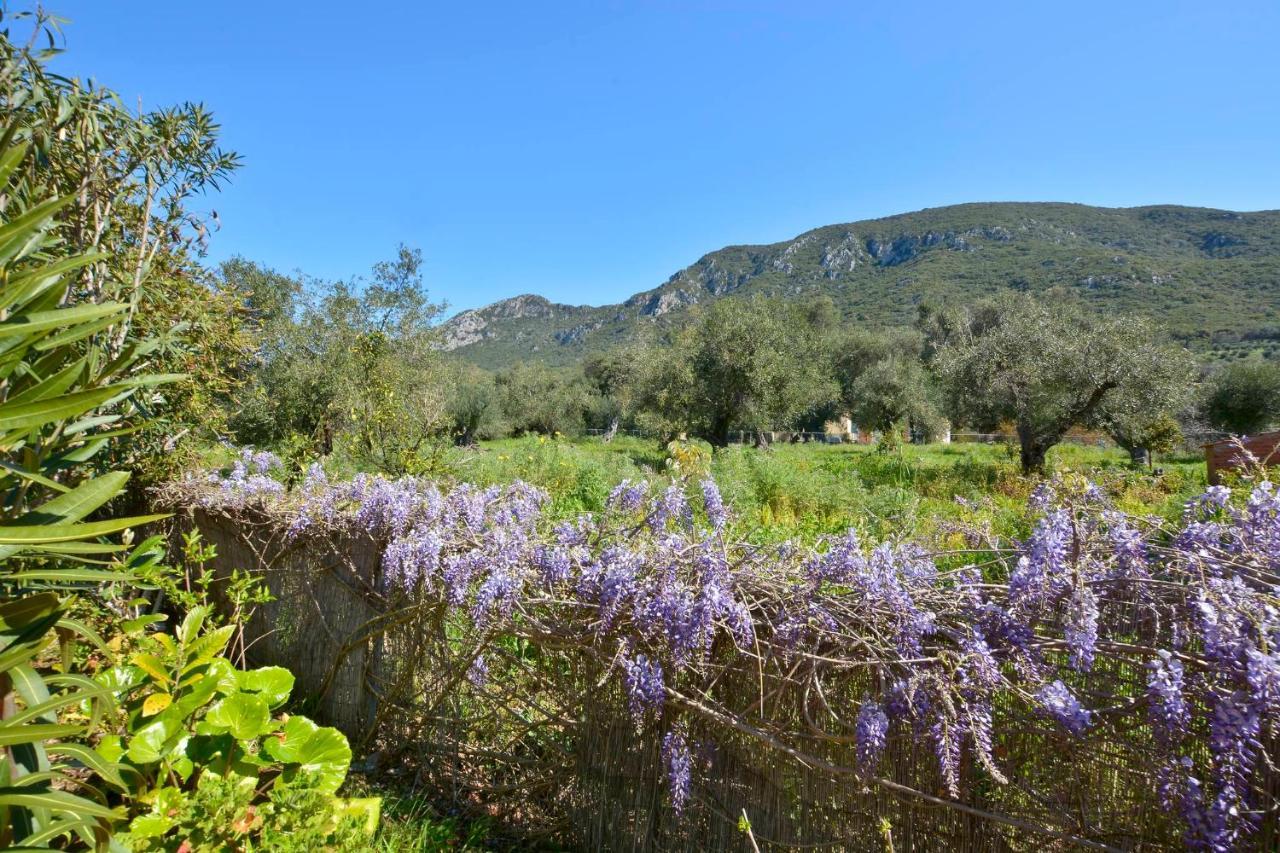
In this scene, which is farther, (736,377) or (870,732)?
(736,377)

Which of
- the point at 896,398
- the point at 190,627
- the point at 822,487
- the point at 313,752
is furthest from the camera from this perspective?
the point at 896,398

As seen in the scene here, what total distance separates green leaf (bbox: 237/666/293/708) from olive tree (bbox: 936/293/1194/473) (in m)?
15.4

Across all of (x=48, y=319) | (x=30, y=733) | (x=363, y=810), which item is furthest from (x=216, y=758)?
(x=48, y=319)

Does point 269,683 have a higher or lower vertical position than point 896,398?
lower

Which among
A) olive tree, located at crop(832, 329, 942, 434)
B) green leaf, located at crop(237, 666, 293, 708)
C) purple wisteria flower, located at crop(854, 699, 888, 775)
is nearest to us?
purple wisteria flower, located at crop(854, 699, 888, 775)

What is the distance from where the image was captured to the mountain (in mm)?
51250

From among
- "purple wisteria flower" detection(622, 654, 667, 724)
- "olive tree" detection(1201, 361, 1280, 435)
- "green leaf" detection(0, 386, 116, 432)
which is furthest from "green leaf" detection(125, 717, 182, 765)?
"olive tree" detection(1201, 361, 1280, 435)

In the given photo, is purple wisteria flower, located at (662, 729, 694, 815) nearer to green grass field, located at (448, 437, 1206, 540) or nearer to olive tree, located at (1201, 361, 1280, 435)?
green grass field, located at (448, 437, 1206, 540)

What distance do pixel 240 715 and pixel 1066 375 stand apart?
56.5ft

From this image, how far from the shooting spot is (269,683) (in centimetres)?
253

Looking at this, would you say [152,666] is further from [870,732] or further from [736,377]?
[736,377]

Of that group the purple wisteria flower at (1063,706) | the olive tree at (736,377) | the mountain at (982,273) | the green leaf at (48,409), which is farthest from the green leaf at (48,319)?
the mountain at (982,273)

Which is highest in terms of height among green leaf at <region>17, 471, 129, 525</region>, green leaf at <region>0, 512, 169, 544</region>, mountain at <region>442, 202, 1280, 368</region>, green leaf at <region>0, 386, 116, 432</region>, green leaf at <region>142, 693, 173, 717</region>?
mountain at <region>442, 202, 1280, 368</region>

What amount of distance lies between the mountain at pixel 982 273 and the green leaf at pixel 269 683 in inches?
1940
